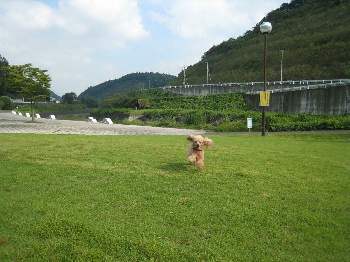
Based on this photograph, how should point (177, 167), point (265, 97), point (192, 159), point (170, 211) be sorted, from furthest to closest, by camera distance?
point (265, 97), point (177, 167), point (192, 159), point (170, 211)

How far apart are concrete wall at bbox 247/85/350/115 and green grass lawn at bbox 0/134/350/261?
20.3 meters

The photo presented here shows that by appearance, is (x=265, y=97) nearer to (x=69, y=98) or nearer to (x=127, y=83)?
(x=69, y=98)

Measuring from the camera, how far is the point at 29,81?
26.4m

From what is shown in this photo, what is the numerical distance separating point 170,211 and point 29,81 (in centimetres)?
2627

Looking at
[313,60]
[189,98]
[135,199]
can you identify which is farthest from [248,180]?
[313,60]

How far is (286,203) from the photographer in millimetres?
4527

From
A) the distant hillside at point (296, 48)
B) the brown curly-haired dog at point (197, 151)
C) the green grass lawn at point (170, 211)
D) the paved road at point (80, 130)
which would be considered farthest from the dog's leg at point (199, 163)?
the distant hillside at point (296, 48)

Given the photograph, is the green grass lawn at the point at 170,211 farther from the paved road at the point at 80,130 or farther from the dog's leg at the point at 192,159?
the paved road at the point at 80,130

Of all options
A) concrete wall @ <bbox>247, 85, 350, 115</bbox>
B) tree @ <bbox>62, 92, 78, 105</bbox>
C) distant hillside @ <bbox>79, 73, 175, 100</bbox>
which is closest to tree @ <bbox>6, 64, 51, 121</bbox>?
concrete wall @ <bbox>247, 85, 350, 115</bbox>

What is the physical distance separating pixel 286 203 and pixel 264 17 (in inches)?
3580

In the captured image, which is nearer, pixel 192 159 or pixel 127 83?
pixel 192 159

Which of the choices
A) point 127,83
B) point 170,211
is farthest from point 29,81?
point 127,83

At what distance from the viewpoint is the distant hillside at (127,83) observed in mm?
123081

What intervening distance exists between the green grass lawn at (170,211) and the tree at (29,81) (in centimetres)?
2136
